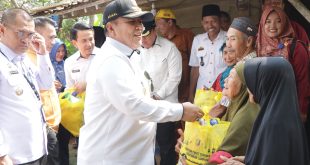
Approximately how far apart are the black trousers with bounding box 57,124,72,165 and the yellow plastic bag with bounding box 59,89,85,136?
1.58 feet

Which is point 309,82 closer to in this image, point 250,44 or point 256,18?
point 250,44

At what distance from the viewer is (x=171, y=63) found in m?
4.95

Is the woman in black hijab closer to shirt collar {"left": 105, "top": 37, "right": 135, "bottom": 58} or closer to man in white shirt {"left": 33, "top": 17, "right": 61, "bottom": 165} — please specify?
shirt collar {"left": 105, "top": 37, "right": 135, "bottom": 58}

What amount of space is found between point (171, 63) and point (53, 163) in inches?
81.1

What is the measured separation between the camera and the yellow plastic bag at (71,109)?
4.54 m

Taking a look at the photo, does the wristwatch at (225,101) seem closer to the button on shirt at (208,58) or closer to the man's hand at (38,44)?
the button on shirt at (208,58)

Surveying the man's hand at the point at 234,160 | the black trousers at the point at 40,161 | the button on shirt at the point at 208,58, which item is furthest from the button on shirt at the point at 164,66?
the man's hand at the point at 234,160

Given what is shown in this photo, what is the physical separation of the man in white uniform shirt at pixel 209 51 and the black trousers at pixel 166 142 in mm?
737

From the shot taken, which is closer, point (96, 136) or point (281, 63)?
point (281, 63)

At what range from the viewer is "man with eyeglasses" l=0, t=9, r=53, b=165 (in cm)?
290

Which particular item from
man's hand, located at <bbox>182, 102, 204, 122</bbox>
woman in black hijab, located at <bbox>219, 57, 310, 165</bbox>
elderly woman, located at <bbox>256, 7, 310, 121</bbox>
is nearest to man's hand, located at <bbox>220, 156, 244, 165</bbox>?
woman in black hijab, located at <bbox>219, 57, 310, 165</bbox>

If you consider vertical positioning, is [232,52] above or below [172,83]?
above

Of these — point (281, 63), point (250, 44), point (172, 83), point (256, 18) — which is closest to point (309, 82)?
point (250, 44)

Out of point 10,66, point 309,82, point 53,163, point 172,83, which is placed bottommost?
point 53,163
